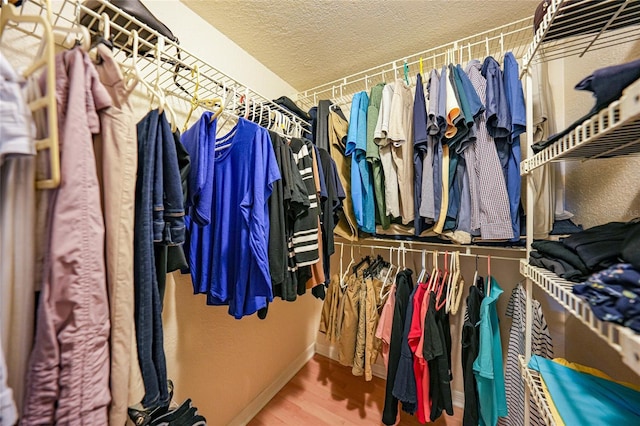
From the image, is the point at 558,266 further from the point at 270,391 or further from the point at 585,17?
the point at 270,391

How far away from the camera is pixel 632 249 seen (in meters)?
0.43

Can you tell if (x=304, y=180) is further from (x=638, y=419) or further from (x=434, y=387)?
(x=434, y=387)

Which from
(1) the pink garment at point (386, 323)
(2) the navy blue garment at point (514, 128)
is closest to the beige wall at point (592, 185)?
(2) the navy blue garment at point (514, 128)

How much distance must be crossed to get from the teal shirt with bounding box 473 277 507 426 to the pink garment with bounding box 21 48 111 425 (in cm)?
134

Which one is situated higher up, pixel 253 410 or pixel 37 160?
pixel 37 160

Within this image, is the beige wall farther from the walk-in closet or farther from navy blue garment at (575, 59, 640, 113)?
navy blue garment at (575, 59, 640, 113)

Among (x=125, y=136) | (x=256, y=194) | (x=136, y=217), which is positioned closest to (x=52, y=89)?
(x=125, y=136)

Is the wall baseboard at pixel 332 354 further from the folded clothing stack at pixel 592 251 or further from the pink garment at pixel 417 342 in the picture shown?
the folded clothing stack at pixel 592 251

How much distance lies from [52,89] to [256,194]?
477 millimetres

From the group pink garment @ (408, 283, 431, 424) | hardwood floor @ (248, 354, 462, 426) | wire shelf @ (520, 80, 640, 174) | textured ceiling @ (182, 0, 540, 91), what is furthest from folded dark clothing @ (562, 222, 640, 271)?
hardwood floor @ (248, 354, 462, 426)

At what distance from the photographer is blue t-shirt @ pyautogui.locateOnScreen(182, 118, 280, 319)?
766 mm

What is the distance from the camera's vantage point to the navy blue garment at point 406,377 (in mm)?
1112

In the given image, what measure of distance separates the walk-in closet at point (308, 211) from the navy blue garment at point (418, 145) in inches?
0.4

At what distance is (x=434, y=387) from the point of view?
1.13m
